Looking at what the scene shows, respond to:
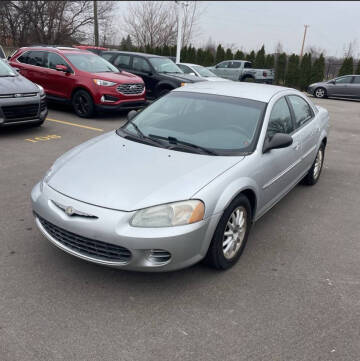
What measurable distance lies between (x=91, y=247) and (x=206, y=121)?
1806 millimetres

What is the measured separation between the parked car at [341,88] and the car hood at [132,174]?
1874 centimetres

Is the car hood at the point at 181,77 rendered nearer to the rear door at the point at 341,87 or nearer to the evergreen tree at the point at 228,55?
the rear door at the point at 341,87

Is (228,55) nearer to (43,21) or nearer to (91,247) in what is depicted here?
(43,21)

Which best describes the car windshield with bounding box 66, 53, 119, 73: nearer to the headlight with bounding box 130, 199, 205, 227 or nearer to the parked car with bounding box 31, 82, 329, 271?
the parked car with bounding box 31, 82, 329, 271

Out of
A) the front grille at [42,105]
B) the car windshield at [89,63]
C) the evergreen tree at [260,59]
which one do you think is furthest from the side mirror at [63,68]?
the evergreen tree at [260,59]

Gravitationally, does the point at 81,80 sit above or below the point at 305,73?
above

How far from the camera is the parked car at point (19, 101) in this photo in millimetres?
7184

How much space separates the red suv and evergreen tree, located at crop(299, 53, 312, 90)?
19218mm

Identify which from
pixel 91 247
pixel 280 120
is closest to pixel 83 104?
pixel 280 120

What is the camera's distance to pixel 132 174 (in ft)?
10.4

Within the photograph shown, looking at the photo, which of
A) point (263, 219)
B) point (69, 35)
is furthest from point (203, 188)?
point (69, 35)

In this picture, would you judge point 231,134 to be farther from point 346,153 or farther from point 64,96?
point 64,96

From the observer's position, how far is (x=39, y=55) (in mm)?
10531

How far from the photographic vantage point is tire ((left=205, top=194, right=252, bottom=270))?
3100 mm
